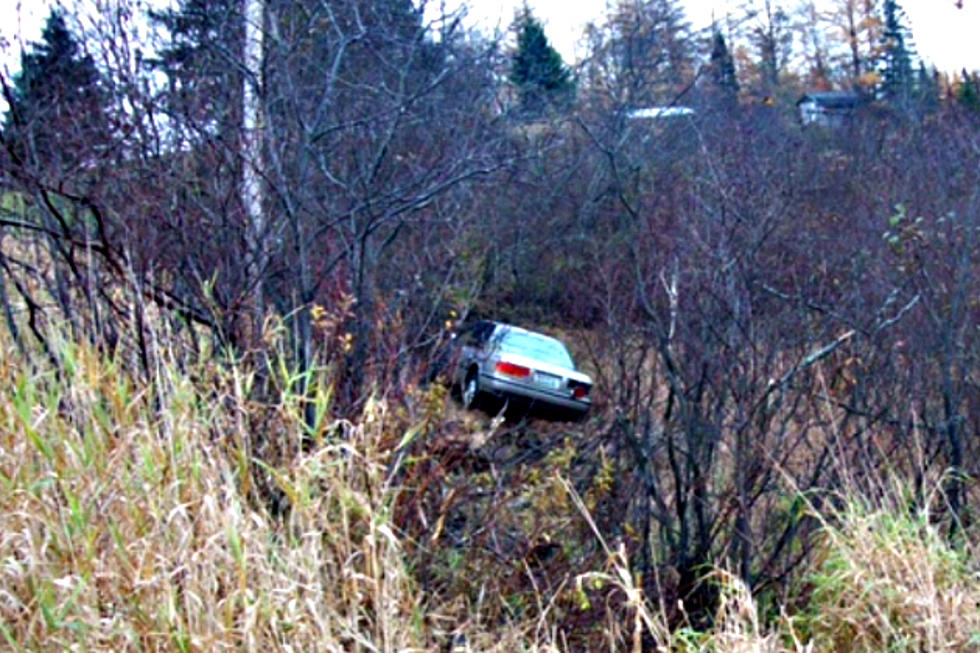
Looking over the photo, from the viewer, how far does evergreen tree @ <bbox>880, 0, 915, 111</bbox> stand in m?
16.4

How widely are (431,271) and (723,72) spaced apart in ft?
44.6

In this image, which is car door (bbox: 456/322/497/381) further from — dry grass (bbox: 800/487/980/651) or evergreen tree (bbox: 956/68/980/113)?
evergreen tree (bbox: 956/68/980/113)

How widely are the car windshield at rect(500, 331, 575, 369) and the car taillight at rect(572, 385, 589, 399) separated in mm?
692

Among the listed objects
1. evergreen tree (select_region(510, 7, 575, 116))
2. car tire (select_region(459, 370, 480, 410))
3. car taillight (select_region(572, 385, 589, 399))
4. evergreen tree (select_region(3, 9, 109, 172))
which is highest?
evergreen tree (select_region(510, 7, 575, 116))

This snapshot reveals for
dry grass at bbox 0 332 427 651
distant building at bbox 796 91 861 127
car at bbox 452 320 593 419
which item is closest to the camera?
dry grass at bbox 0 332 427 651

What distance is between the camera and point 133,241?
475 cm

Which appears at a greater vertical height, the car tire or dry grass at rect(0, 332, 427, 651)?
dry grass at rect(0, 332, 427, 651)

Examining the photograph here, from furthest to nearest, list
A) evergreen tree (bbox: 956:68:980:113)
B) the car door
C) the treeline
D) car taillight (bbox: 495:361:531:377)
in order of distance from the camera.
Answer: evergreen tree (bbox: 956:68:980:113), car taillight (bbox: 495:361:531:377), the car door, the treeline

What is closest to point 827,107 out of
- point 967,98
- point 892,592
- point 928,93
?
point 928,93

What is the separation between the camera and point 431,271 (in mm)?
7164

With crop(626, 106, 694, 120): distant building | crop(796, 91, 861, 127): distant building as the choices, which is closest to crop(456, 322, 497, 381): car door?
crop(626, 106, 694, 120): distant building

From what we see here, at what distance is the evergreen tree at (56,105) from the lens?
17.1 feet

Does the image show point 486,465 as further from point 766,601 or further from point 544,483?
point 766,601

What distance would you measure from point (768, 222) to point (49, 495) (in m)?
4.81
